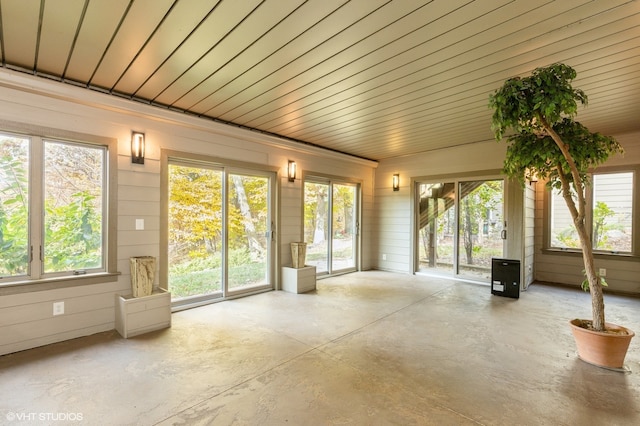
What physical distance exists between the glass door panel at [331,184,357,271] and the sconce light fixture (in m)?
3.72

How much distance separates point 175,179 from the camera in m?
4.04

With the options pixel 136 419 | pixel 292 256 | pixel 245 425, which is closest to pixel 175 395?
pixel 136 419

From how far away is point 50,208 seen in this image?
3.07m

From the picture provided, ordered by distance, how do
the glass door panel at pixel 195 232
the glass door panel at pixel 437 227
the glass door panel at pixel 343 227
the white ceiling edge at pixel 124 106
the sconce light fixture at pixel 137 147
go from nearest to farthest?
the white ceiling edge at pixel 124 106, the sconce light fixture at pixel 137 147, the glass door panel at pixel 195 232, the glass door panel at pixel 437 227, the glass door panel at pixel 343 227

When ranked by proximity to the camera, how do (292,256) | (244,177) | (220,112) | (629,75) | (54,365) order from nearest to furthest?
(54,365), (629,75), (220,112), (244,177), (292,256)

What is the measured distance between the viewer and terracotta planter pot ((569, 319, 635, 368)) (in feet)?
8.26

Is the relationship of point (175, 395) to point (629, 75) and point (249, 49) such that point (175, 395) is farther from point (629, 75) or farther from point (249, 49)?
point (629, 75)

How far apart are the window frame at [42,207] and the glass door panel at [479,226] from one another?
18.7 ft

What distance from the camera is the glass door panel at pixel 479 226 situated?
5.52 m

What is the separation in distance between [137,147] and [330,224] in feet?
12.4

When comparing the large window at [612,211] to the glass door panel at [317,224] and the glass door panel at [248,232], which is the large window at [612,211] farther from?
the glass door panel at [248,232]

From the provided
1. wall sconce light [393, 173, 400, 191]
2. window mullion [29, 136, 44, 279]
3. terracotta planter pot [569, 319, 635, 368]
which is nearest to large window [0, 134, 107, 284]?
window mullion [29, 136, 44, 279]

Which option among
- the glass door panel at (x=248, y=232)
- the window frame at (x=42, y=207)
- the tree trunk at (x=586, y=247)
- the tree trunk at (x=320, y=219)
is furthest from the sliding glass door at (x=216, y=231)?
the tree trunk at (x=586, y=247)

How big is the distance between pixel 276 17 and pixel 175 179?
9.04 feet
